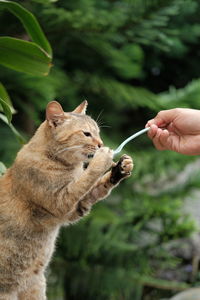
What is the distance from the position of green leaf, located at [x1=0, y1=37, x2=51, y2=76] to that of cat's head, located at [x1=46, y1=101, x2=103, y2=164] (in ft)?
0.45

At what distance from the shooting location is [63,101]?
3.38m

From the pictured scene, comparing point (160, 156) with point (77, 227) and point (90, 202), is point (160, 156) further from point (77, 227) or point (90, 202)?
point (90, 202)

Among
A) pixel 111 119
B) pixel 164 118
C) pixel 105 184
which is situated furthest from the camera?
pixel 111 119

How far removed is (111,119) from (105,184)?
2051 millimetres

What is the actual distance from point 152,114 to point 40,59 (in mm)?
2004

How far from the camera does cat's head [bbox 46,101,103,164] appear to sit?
175cm

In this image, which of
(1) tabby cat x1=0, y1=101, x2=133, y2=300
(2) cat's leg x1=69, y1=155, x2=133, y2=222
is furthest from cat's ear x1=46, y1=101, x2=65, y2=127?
(2) cat's leg x1=69, y1=155, x2=133, y2=222

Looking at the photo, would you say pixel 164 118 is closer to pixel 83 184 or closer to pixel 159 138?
pixel 159 138

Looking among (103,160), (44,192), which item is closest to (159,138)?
(103,160)

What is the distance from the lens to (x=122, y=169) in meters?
1.58

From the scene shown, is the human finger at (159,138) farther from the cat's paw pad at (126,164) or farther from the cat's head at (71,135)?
the cat's paw pad at (126,164)

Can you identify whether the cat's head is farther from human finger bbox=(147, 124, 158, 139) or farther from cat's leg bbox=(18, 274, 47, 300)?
cat's leg bbox=(18, 274, 47, 300)

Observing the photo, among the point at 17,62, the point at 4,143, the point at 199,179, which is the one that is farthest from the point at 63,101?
the point at 17,62

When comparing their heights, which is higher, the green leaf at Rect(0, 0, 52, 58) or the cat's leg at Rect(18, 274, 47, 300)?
the green leaf at Rect(0, 0, 52, 58)
